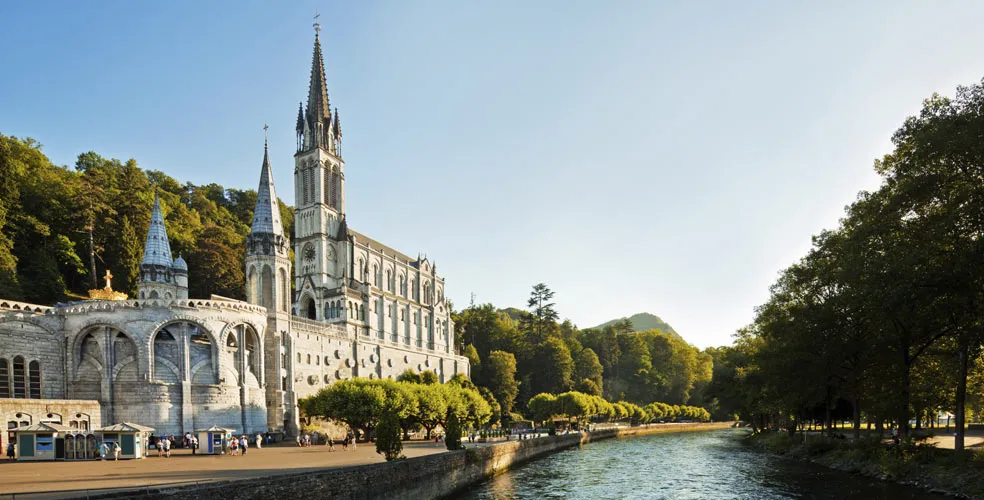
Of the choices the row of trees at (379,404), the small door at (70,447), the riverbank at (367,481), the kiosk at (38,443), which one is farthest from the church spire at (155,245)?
the kiosk at (38,443)

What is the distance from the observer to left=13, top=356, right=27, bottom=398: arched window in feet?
141

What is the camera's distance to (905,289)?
25422mm

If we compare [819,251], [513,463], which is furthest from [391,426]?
[819,251]

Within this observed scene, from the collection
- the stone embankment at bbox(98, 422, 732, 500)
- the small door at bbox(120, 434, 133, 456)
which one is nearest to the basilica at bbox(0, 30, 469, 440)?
the small door at bbox(120, 434, 133, 456)

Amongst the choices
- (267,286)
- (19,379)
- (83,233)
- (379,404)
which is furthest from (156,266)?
(379,404)

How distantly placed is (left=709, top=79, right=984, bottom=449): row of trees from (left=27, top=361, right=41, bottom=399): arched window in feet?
152

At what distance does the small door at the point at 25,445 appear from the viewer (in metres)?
31.1

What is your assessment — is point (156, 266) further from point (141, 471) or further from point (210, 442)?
point (141, 471)

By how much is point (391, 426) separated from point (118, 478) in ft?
34.2

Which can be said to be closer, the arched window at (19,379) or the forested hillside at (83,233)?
the arched window at (19,379)

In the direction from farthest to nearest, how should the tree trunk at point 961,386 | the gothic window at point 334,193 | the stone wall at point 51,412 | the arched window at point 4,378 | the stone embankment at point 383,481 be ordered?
the gothic window at point 334,193 < the arched window at point 4,378 < the stone wall at point 51,412 < the tree trunk at point 961,386 < the stone embankment at point 383,481

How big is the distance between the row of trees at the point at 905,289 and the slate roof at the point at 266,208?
42.3m

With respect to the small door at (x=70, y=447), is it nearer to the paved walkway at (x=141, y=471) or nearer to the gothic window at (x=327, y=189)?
the paved walkway at (x=141, y=471)

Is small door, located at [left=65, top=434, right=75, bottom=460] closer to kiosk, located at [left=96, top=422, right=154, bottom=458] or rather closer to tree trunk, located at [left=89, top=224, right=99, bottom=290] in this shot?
kiosk, located at [left=96, top=422, right=154, bottom=458]
